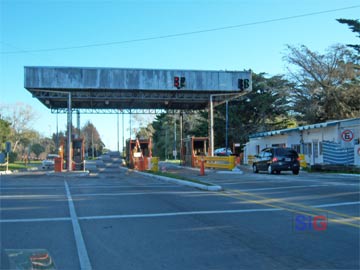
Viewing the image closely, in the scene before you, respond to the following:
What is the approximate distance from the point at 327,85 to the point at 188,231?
41786mm

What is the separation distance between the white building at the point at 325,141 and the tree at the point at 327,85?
22.1 feet

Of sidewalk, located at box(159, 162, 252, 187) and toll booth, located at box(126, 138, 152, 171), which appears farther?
Result: toll booth, located at box(126, 138, 152, 171)

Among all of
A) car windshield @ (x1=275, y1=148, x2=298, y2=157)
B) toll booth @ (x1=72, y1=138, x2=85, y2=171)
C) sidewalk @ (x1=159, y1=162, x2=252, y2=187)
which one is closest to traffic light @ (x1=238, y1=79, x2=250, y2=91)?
sidewalk @ (x1=159, y1=162, x2=252, y2=187)

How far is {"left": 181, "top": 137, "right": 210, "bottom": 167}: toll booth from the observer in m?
41.2

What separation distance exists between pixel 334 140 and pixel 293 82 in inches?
680

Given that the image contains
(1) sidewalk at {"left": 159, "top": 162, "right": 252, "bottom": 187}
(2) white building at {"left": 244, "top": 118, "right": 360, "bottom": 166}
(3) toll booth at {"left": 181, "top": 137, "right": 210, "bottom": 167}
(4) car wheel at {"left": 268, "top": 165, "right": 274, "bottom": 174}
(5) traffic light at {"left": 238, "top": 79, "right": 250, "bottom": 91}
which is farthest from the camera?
(3) toll booth at {"left": 181, "top": 137, "right": 210, "bottom": 167}

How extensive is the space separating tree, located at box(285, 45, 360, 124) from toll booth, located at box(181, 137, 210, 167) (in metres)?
13.5

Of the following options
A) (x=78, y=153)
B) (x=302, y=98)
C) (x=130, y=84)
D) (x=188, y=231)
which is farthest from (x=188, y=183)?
(x=302, y=98)

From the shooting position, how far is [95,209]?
11.9 meters

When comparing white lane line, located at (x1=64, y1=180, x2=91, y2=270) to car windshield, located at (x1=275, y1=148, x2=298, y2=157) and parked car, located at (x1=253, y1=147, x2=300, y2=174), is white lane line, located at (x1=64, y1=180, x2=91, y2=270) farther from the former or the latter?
car windshield, located at (x1=275, y1=148, x2=298, y2=157)

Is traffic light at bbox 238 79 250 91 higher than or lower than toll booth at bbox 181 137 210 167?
higher

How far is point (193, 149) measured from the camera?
135ft

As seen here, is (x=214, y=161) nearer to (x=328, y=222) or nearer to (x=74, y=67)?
(x=74, y=67)

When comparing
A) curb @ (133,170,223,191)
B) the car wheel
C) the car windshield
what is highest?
the car windshield
